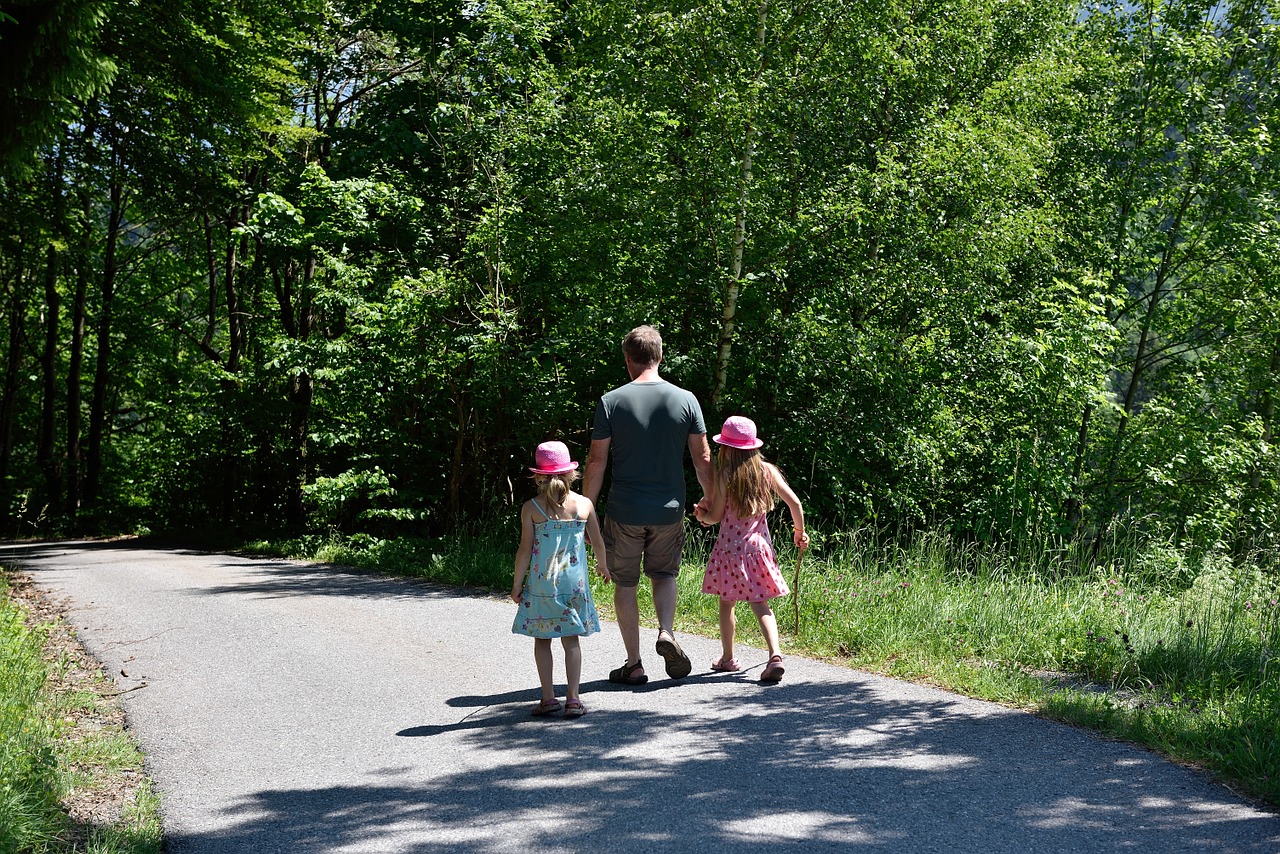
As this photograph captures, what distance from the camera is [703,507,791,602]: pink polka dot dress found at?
6688mm

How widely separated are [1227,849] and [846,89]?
11.0m

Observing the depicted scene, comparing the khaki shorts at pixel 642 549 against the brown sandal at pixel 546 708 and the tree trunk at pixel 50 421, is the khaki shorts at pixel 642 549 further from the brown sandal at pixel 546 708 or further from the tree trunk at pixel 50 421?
the tree trunk at pixel 50 421

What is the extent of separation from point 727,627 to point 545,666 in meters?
1.46

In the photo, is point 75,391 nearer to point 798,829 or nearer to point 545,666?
point 545,666

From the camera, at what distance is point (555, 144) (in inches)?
530

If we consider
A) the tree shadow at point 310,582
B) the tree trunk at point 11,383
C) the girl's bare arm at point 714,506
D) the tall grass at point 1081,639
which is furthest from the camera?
the tree trunk at point 11,383

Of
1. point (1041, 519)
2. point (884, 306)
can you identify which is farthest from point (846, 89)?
point (1041, 519)

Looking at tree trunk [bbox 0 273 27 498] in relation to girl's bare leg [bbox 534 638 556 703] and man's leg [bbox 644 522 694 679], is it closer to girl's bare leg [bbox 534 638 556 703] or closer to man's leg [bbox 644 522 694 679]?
man's leg [bbox 644 522 694 679]

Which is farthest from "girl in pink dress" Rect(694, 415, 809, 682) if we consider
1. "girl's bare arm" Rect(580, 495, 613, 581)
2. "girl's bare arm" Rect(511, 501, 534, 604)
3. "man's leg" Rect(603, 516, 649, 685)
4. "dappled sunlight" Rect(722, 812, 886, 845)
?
"dappled sunlight" Rect(722, 812, 886, 845)

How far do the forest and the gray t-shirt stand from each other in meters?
4.92

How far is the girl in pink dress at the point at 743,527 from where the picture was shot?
21.9ft

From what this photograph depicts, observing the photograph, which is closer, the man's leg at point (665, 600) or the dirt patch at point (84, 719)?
the dirt patch at point (84, 719)

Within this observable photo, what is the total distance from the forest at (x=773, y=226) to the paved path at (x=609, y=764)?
480 centimetres

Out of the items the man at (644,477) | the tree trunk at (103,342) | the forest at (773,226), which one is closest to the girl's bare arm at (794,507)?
the man at (644,477)
